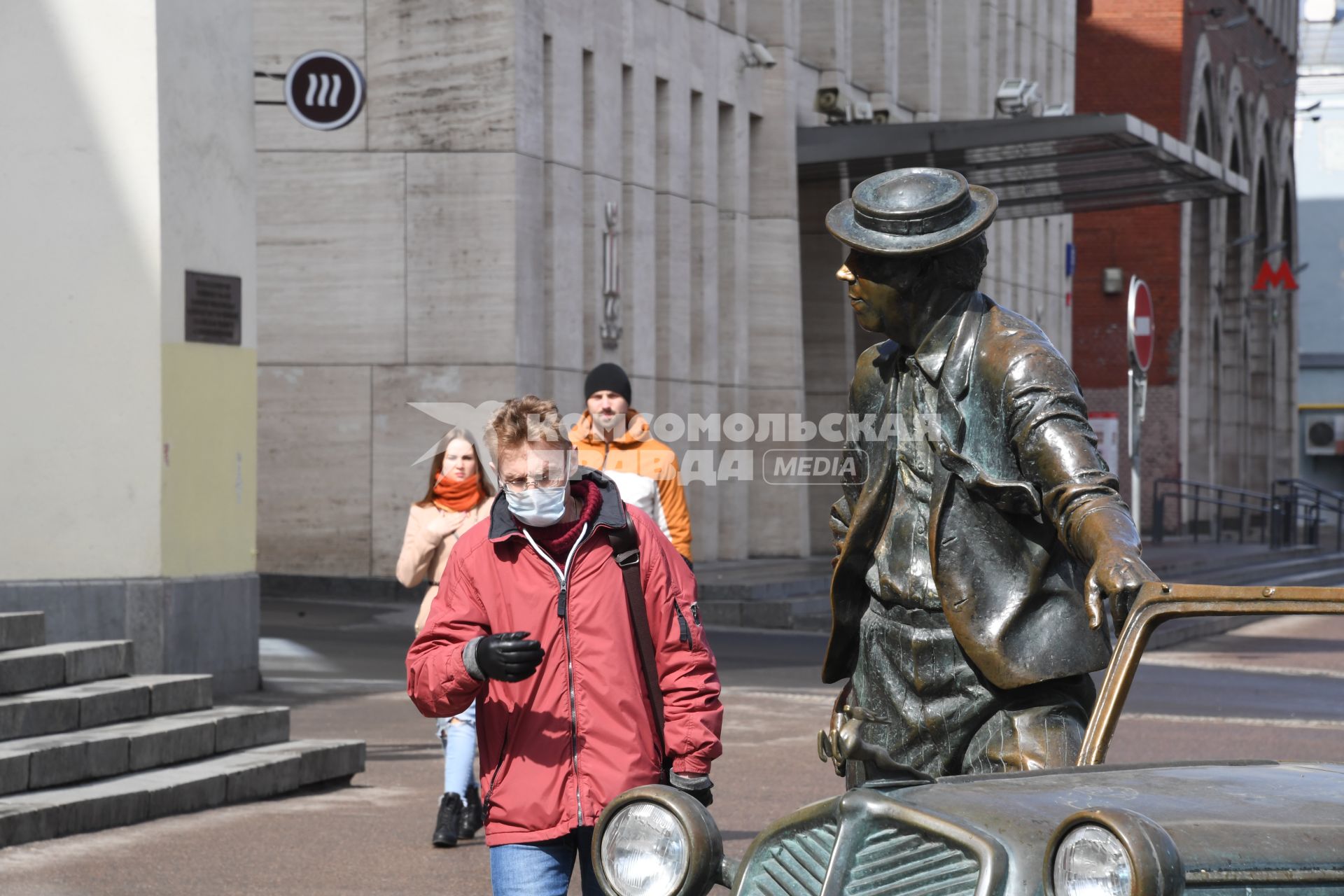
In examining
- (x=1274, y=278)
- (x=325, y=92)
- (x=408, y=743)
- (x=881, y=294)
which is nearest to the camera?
(x=881, y=294)

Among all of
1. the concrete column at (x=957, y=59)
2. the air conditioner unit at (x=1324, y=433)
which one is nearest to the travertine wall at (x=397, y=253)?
the concrete column at (x=957, y=59)

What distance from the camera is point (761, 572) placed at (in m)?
22.8

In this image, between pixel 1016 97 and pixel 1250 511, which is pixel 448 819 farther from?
pixel 1250 511

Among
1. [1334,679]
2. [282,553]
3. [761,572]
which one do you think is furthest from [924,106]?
[1334,679]

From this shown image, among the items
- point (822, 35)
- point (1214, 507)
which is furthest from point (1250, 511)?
point (822, 35)

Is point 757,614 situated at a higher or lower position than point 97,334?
lower

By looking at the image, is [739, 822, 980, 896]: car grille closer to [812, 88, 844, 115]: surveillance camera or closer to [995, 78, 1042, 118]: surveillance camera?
[812, 88, 844, 115]: surveillance camera

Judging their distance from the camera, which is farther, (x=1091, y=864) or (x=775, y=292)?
(x=775, y=292)

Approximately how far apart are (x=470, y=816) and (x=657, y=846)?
5.15m

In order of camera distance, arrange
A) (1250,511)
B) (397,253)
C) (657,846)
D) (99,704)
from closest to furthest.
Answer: (657,846)
(99,704)
(397,253)
(1250,511)

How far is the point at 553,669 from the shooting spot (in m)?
4.87

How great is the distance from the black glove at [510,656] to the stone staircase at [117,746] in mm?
4335

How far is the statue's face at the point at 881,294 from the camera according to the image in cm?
470

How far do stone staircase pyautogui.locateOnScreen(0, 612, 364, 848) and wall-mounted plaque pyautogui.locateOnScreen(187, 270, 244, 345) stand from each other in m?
2.52
